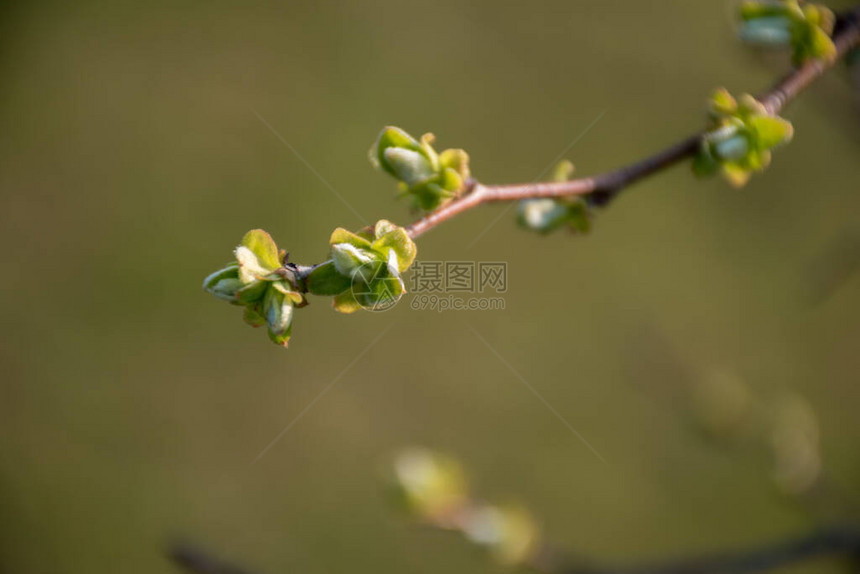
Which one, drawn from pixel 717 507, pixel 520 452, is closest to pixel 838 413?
pixel 717 507

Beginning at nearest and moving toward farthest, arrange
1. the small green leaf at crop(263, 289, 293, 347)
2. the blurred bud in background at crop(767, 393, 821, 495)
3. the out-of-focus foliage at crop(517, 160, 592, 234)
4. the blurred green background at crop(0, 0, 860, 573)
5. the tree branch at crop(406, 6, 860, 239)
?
the small green leaf at crop(263, 289, 293, 347)
the tree branch at crop(406, 6, 860, 239)
the out-of-focus foliage at crop(517, 160, 592, 234)
the blurred bud in background at crop(767, 393, 821, 495)
the blurred green background at crop(0, 0, 860, 573)

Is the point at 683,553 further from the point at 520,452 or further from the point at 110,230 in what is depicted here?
the point at 110,230

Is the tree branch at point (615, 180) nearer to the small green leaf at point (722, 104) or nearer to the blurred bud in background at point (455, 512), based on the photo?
the small green leaf at point (722, 104)

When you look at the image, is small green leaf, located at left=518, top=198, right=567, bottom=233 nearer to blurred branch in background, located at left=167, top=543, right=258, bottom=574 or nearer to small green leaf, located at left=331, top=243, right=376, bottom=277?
small green leaf, located at left=331, top=243, right=376, bottom=277

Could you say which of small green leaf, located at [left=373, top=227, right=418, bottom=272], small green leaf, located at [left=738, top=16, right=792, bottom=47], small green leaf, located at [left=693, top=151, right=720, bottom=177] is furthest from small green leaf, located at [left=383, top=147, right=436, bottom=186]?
small green leaf, located at [left=738, top=16, right=792, bottom=47]

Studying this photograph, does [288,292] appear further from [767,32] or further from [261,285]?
[767,32]

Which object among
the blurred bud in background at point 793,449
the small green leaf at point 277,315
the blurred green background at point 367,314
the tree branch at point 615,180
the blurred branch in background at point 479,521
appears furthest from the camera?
the blurred green background at point 367,314

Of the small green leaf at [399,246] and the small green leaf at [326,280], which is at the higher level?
the small green leaf at [399,246]

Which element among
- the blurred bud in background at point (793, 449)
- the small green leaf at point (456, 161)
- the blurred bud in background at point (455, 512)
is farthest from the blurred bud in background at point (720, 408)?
the small green leaf at point (456, 161)
